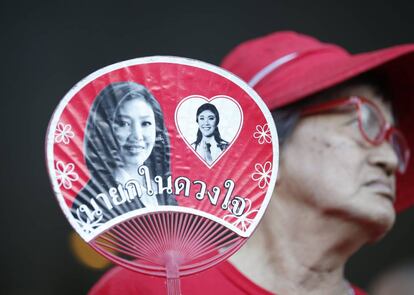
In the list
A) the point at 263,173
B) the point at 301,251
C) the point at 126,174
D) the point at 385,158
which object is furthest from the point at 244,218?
the point at 385,158

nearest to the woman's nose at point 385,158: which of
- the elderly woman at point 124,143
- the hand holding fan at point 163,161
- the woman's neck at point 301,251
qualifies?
the woman's neck at point 301,251

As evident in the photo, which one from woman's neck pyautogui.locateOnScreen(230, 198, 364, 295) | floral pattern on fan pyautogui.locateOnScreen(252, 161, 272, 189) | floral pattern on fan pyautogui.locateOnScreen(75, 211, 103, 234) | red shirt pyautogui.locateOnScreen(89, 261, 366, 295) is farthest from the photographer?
woman's neck pyautogui.locateOnScreen(230, 198, 364, 295)

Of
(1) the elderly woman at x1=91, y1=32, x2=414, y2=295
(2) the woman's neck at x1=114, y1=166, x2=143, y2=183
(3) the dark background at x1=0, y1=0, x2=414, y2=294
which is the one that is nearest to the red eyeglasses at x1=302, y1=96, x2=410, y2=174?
(1) the elderly woman at x1=91, y1=32, x2=414, y2=295

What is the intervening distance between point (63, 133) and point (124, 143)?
0.09 metres

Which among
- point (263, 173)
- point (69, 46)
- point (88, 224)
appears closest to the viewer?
point (88, 224)

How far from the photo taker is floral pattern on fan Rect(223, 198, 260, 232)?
1.43 m

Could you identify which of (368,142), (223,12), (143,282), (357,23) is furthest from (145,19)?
(143,282)

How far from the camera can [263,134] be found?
1474mm

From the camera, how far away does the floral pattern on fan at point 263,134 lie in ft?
4.83

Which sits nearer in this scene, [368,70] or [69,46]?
[368,70]

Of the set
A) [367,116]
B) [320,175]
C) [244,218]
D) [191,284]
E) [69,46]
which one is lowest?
[191,284]

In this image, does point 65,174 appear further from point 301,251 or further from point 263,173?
point 301,251

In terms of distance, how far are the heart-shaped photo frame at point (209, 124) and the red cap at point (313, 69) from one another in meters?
0.44

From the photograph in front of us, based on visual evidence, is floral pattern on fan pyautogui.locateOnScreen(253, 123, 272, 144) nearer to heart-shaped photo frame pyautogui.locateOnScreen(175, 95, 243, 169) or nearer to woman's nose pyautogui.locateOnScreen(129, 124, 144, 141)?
heart-shaped photo frame pyautogui.locateOnScreen(175, 95, 243, 169)
